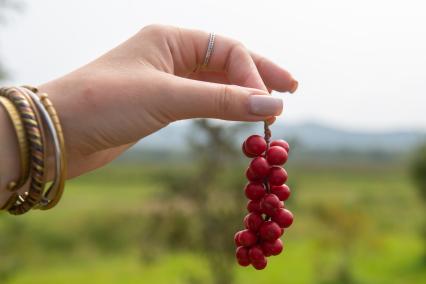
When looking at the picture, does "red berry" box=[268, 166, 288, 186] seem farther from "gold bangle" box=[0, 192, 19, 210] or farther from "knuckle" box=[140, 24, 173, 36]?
"gold bangle" box=[0, 192, 19, 210]

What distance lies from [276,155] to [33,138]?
89 centimetres

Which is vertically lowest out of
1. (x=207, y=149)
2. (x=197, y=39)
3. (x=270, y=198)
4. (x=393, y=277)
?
(x=393, y=277)

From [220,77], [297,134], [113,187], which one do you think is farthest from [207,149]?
[113,187]

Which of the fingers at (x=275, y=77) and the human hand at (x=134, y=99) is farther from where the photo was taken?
the fingers at (x=275, y=77)

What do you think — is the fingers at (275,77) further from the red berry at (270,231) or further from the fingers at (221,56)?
the red berry at (270,231)

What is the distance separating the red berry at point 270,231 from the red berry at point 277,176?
155 millimetres

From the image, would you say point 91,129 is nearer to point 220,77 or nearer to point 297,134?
point 220,77

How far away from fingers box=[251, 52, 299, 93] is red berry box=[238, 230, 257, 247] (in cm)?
96

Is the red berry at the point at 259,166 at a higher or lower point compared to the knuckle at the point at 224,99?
lower

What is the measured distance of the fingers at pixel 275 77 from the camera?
303cm

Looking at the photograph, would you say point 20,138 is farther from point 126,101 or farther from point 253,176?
point 253,176

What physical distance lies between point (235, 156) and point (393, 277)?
8.82 metres

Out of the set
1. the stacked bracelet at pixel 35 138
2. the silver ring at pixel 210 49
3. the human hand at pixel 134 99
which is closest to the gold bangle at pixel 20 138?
the stacked bracelet at pixel 35 138

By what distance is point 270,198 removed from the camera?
2.31 metres
